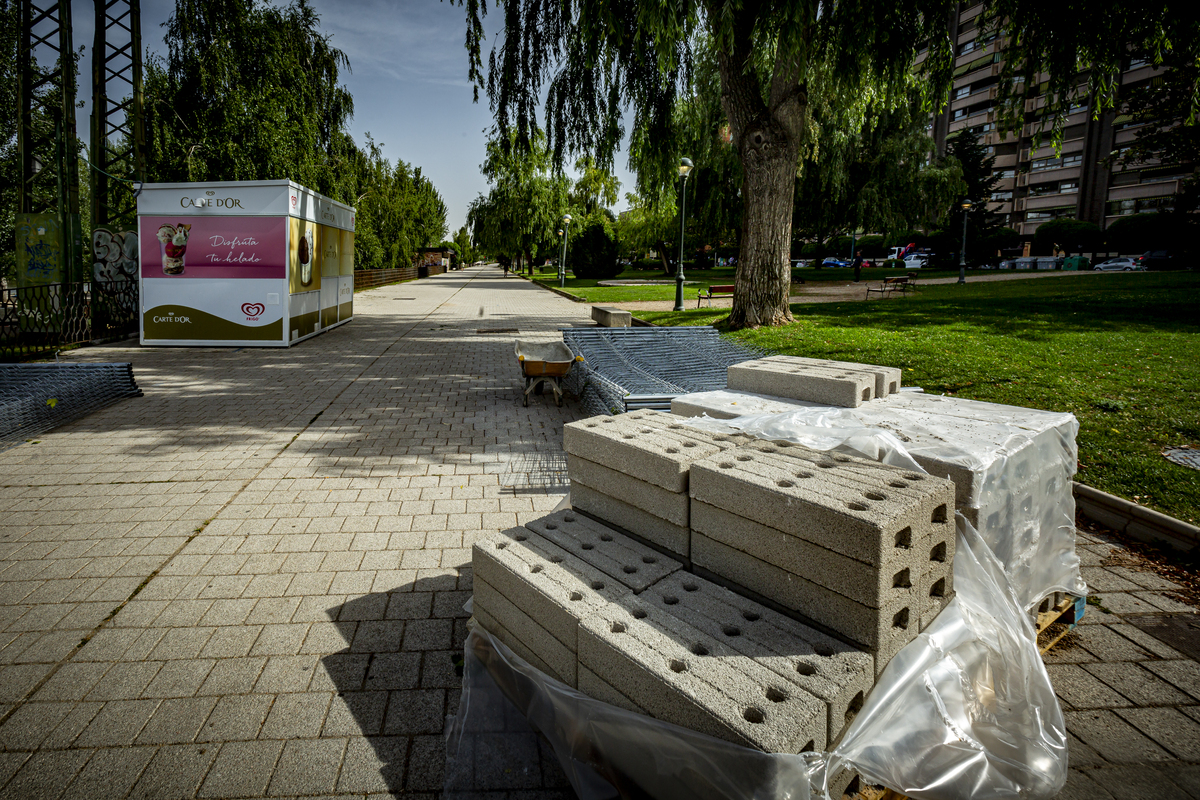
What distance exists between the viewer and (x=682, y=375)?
27.7 ft

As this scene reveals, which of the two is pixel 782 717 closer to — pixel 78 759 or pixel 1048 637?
pixel 1048 637

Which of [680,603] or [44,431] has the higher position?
[680,603]

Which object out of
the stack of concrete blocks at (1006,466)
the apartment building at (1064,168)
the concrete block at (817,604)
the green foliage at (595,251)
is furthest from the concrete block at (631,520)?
the apartment building at (1064,168)

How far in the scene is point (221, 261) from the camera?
13.5 m

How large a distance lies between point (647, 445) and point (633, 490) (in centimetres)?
22

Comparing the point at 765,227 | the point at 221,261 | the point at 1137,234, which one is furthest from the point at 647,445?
the point at 1137,234

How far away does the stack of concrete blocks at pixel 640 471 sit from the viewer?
279cm

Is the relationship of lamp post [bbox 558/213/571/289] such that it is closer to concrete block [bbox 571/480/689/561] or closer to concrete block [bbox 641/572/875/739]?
concrete block [bbox 571/480/689/561]

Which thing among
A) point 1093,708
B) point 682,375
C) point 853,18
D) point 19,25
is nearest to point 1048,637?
point 1093,708

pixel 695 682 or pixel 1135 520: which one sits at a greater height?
pixel 695 682

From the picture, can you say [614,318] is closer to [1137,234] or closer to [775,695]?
[775,695]

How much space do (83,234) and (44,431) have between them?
10249 mm

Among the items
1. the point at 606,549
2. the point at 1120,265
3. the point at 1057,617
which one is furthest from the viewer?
the point at 1120,265

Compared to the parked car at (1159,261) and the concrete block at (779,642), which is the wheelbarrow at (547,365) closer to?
the concrete block at (779,642)
